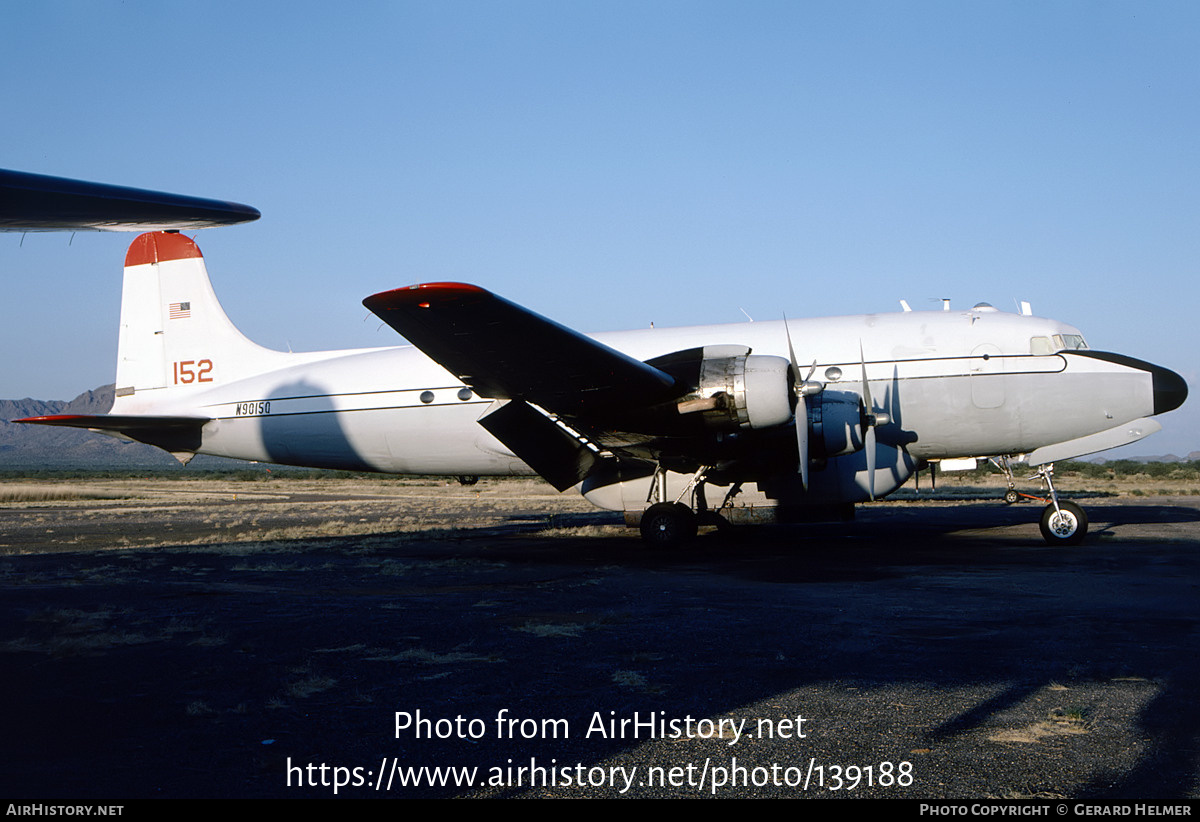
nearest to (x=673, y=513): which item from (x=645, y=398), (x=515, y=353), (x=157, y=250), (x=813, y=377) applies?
(x=645, y=398)

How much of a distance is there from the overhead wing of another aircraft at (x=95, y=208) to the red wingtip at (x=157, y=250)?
1277cm

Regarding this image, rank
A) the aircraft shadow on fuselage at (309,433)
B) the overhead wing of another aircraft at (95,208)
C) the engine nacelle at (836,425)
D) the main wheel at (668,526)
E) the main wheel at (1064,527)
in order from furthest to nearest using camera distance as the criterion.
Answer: the aircraft shadow on fuselage at (309,433), the main wheel at (668,526), the main wheel at (1064,527), the engine nacelle at (836,425), the overhead wing of another aircraft at (95,208)

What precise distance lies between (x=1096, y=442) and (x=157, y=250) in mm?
17798

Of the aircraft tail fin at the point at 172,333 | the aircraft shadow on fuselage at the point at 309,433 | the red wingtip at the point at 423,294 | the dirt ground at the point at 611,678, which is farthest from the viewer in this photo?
the aircraft tail fin at the point at 172,333

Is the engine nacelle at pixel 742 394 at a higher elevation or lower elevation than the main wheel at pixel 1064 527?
higher

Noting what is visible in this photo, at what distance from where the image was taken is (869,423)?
12.8 meters

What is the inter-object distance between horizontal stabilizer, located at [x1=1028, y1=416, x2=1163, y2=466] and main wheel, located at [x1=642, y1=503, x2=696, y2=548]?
5970 millimetres

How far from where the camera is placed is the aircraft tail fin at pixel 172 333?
57.0ft

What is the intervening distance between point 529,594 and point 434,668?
11.0ft

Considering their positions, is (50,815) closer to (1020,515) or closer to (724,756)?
(724,756)

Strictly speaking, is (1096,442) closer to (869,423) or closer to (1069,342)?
(1069,342)

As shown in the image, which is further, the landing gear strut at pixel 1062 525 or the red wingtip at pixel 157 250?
the red wingtip at pixel 157 250

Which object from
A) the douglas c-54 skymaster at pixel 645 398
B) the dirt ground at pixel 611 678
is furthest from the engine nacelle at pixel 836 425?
the dirt ground at pixel 611 678

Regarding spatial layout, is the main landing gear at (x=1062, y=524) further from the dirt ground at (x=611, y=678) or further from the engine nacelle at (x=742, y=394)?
the engine nacelle at (x=742, y=394)
